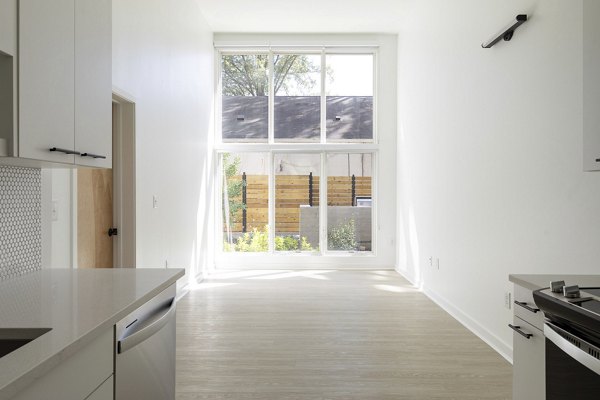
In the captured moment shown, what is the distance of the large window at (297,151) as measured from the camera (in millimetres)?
7859

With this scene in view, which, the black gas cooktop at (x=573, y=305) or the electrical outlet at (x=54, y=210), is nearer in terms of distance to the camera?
the black gas cooktop at (x=573, y=305)

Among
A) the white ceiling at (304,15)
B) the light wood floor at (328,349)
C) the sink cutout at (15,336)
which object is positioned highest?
the white ceiling at (304,15)

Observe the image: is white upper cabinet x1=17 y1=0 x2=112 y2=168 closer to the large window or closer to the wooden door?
the wooden door

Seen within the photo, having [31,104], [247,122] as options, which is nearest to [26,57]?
[31,104]

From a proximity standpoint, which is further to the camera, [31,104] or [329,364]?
[329,364]

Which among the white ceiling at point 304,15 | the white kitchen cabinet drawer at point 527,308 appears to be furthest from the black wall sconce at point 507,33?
the white ceiling at point 304,15

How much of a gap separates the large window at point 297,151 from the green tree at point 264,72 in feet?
0.05

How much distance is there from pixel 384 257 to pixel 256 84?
11.4ft

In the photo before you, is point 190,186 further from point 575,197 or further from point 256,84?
point 575,197

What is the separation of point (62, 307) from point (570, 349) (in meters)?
1.46

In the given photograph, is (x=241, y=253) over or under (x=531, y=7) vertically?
under

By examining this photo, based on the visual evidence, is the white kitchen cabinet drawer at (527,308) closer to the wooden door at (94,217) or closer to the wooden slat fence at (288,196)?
the wooden door at (94,217)

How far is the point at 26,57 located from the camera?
147 cm

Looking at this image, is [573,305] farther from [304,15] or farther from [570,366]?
[304,15]
